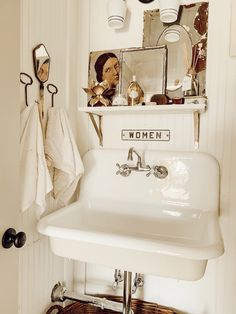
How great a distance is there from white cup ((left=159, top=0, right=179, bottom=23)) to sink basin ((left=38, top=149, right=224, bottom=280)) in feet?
2.00

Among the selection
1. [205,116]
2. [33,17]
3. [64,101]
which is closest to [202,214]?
[205,116]

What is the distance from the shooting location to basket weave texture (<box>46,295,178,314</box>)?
1.18 meters

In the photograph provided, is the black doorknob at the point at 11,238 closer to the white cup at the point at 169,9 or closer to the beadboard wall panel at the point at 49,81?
the beadboard wall panel at the point at 49,81

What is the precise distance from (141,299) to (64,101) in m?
1.08

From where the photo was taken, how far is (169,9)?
3.58ft

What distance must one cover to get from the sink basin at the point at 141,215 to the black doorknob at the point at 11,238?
213 mm

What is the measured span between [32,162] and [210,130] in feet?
2.61

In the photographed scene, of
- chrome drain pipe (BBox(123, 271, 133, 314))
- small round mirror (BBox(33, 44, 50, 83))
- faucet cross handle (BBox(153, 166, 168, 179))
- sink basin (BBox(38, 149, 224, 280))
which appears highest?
small round mirror (BBox(33, 44, 50, 83))

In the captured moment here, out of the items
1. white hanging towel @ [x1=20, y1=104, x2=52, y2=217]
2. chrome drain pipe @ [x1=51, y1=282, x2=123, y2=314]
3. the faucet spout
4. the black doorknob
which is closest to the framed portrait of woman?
the faucet spout

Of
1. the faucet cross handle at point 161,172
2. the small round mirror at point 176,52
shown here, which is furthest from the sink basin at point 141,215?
the small round mirror at point 176,52

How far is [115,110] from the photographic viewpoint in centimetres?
118

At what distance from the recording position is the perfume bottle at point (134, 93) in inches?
46.8

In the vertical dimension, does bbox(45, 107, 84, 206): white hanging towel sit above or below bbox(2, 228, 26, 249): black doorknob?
above

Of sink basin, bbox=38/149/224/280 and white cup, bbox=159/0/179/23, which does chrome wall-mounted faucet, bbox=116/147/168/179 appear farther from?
white cup, bbox=159/0/179/23
